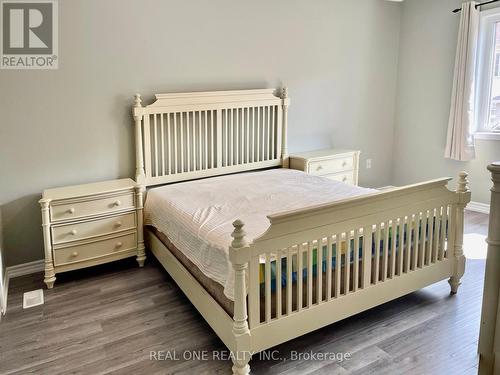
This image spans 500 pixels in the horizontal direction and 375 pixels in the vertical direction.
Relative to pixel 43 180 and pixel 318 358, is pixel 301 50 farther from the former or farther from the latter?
pixel 318 358

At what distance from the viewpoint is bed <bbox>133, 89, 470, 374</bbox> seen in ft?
7.25

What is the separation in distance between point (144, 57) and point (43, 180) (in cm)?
129

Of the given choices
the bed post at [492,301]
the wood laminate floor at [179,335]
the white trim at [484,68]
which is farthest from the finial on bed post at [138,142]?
the white trim at [484,68]

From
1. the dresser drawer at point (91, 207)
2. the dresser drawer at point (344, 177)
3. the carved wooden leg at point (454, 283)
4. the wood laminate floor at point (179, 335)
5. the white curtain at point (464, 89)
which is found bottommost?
the wood laminate floor at point (179, 335)

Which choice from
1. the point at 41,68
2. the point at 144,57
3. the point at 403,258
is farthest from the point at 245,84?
the point at 403,258

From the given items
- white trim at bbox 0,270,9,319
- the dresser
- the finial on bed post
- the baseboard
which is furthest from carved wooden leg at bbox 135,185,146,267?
the baseboard

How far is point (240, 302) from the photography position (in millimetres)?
2107

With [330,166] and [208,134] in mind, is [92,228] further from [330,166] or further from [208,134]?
[330,166]

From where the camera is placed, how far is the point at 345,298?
8.21 feet

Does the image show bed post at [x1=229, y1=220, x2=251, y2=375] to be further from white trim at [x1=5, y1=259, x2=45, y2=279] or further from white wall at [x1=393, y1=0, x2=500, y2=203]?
white wall at [x1=393, y1=0, x2=500, y2=203]

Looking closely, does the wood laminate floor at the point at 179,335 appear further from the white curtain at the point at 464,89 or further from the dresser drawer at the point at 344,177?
the white curtain at the point at 464,89

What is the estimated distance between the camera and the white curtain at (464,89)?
4586 mm

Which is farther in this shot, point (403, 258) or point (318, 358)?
point (403, 258)

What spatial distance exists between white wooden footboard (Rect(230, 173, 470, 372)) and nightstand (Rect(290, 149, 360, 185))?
5.50ft
